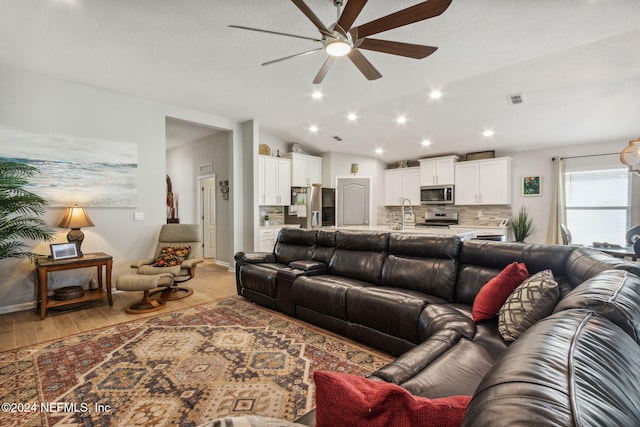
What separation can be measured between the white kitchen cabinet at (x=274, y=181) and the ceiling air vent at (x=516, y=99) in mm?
4227

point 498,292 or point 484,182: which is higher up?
point 484,182

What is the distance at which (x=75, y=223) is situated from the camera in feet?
11.7

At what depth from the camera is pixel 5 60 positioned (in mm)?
3330

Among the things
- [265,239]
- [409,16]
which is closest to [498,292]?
[409,16]

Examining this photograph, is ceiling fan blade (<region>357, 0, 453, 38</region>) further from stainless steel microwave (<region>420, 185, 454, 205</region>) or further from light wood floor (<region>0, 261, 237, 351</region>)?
stainless steel microwave (<region>420, 185, 454, 205</region>)

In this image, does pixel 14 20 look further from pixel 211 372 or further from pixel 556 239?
pixel 556 239

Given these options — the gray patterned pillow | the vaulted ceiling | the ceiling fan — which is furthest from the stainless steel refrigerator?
the gray patterned pillow

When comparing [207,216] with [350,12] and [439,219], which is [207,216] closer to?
[439,219]

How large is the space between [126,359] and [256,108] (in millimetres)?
4018

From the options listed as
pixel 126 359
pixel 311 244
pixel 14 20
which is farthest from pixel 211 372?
pixel 14 20

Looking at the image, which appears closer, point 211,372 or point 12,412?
point 12,412

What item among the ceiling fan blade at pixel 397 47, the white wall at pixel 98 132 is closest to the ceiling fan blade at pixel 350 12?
the ceiling fan blade at pixel 397 47

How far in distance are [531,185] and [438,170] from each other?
5.85ft

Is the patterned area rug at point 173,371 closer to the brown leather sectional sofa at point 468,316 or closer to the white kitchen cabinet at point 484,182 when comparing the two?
the brown leather sectional sofa at point 468,316
